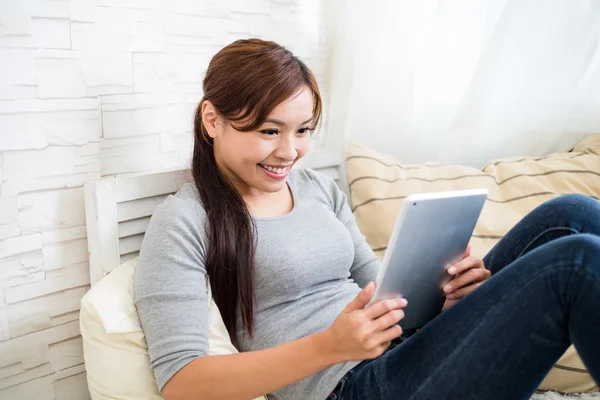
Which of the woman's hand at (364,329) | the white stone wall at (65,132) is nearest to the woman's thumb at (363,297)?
the woman's hand at (364,329)

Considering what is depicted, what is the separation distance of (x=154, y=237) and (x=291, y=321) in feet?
0.89

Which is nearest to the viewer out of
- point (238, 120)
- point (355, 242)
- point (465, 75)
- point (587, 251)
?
point (587, 251)

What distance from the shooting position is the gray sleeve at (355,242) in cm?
128

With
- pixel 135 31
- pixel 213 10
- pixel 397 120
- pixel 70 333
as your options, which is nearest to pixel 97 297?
pixel 70 333

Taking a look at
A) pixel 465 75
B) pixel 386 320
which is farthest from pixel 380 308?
pixel 465 75

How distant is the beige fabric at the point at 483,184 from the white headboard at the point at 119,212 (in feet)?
1.60

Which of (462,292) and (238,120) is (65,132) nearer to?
(238,120)

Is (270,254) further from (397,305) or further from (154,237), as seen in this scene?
(397,305)

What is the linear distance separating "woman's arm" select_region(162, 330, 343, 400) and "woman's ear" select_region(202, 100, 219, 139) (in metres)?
0.40

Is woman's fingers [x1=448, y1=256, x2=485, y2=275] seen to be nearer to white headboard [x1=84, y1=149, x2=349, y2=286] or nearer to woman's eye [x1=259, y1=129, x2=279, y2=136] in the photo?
woman's eye [x1=259, y1=129, x2=279, y2=136]

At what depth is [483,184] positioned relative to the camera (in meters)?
1.53

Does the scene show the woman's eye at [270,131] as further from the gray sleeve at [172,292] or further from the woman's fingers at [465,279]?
the woman's fingers at [465,279]

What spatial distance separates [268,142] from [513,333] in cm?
50

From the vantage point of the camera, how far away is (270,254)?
3.58ft
